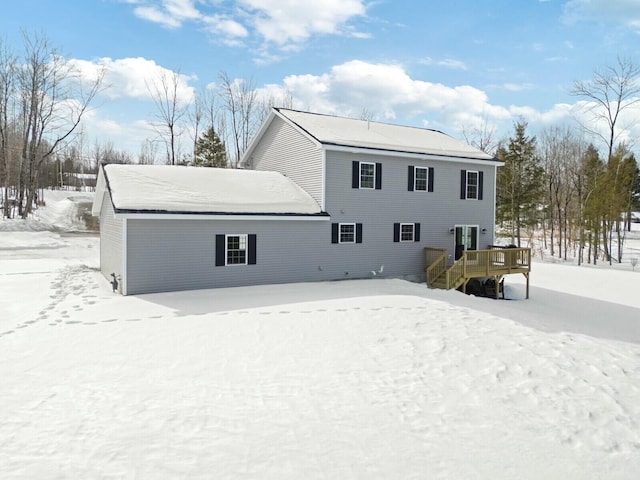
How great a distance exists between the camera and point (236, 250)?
50.1ft

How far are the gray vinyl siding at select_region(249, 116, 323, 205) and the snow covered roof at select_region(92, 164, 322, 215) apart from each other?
465 mm

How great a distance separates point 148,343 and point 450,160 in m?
15.3

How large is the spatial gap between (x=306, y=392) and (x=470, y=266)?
13339 mm

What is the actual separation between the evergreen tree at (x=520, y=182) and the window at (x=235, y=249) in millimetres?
27157

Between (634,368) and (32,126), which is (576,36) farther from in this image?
(32,126)

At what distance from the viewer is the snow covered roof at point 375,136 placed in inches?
699

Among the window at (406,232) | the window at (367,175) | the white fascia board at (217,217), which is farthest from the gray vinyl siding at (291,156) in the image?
the window at (406,232)

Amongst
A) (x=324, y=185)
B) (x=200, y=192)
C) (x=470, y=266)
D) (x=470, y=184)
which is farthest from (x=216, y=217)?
(x=470, y=184)

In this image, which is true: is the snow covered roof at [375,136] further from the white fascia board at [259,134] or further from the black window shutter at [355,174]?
the black window shutter at [355,174]

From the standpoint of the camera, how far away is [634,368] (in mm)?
8328

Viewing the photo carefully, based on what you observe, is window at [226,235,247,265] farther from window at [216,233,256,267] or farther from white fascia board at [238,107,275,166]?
white fascia board at [238,107,275,166]

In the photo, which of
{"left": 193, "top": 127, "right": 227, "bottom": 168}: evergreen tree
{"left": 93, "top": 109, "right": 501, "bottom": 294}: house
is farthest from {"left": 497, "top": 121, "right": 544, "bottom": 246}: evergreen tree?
{"left": 193, "top": 127, "right": 227, "bottom": 168}: evergreen tree

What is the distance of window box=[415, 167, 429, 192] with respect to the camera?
19.0 metres

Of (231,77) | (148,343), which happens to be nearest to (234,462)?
(148,343)
